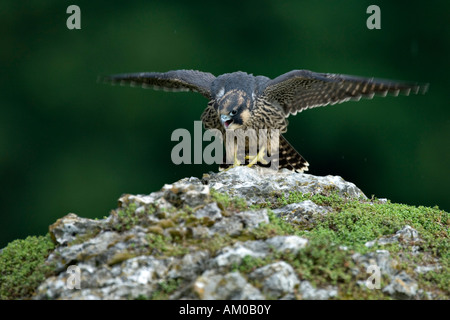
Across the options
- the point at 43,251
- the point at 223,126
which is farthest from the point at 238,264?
the point at 223,126

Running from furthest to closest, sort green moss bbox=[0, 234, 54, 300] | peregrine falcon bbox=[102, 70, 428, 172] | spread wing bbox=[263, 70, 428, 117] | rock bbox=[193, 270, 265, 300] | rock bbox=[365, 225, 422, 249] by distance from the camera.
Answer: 1. peregrine falcon bbox=[102, 70, 428, 172]
2. spread wing bbox=[263, 70, 428, 117]
3. rock bbox=[365, 225, 422, 249]
4. green moss bbox=[0, 234, 54, 300]
5. rock bbox=[193, 270, 265, 300]

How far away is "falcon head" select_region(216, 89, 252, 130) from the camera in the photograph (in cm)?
573

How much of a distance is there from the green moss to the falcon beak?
256cm

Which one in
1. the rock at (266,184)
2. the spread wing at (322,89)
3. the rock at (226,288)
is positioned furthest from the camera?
the spread wing at (322,89)

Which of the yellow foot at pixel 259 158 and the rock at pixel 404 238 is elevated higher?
the yellow foot at pixel 259 158

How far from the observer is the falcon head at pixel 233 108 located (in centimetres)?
573

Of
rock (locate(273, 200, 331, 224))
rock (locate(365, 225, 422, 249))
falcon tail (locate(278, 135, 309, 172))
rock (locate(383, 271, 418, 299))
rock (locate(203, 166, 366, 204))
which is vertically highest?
falcon tail (locate(278, 135, 309, 172))

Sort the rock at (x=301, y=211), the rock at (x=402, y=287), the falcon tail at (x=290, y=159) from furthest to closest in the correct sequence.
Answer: the falcon tail at (x=290, y=159) < the rock at (x=301, y=211) < the rock at (x=402, y=287)

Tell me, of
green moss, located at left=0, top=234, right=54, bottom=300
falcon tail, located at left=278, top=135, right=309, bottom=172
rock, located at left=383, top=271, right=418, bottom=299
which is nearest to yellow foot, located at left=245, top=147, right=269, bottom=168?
falcon tail, located at left=278, top=135, right=309, bottom=172

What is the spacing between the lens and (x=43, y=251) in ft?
11.2

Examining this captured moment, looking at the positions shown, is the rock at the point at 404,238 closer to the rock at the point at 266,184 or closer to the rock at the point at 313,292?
the rock at the point at 313,292

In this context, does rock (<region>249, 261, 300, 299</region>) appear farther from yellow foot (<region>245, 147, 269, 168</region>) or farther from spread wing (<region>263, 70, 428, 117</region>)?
yellow foot (<region>245, 147, 269, 168</region>)

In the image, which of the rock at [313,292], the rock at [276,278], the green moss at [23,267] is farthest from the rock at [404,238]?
the green moss at [23,267]

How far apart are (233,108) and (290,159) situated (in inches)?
39.2
